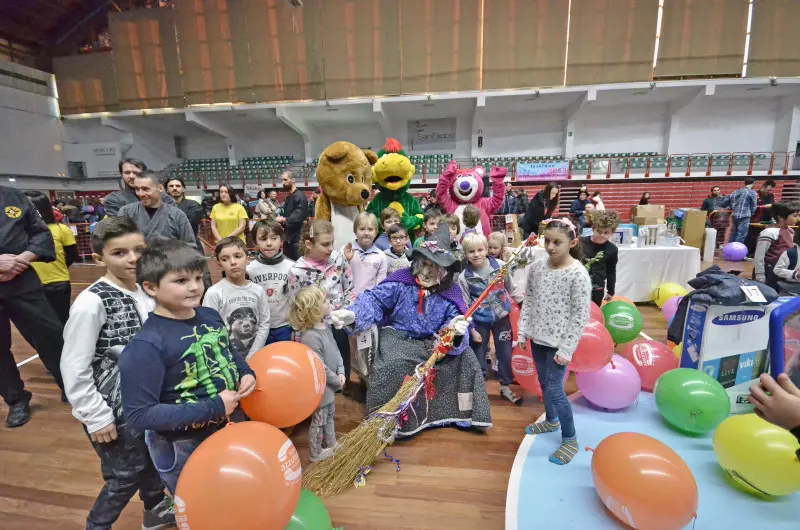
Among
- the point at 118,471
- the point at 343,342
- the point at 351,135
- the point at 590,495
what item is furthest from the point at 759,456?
the point at 351,135

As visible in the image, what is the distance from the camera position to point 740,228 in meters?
8.53

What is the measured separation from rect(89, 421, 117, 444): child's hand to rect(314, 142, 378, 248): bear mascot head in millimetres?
2436

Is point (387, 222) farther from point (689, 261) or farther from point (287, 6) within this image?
point (287, 6)

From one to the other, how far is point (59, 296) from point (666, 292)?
6.69 meters

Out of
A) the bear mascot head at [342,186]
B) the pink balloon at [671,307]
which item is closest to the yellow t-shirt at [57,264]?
the bear mascot head at [342,186]

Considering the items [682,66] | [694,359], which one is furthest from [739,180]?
[694,359]

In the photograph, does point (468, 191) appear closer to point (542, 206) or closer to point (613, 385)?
point (542, 206)

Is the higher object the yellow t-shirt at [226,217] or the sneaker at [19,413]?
the yellow t-shirt at [226,217]

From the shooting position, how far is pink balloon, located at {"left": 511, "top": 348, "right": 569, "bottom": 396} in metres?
2.77

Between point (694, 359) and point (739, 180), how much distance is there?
14140 mm

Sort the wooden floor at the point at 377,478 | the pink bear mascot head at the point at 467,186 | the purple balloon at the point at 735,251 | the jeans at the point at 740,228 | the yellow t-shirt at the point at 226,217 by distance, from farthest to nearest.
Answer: the jeans at the point at 740,228
the purple balloon at the point at 735,251
the pink bear mascot head at the point at 467,186
the yellow t-shirt at the point at 226,217
the wooden floor at the point at 377,478

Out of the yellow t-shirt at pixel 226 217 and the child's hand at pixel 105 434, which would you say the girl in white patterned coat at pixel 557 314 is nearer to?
the child's hand at pixel 105 434

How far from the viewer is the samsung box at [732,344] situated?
8.57 feet

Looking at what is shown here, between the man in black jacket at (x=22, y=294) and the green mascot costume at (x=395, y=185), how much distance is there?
2.85 m
